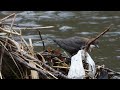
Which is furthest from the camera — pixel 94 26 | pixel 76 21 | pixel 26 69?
pixel 76 21

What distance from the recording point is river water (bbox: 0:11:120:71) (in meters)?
6.61

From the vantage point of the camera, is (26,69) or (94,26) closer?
(26,69)

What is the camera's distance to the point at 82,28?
841 centimetres

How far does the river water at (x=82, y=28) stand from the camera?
6.61 metres

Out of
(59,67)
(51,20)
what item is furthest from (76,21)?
(59,67)

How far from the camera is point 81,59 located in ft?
9.89

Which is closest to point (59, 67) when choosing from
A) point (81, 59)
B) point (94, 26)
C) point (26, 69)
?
point (81, 59)

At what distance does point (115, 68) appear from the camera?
573 centimetres
